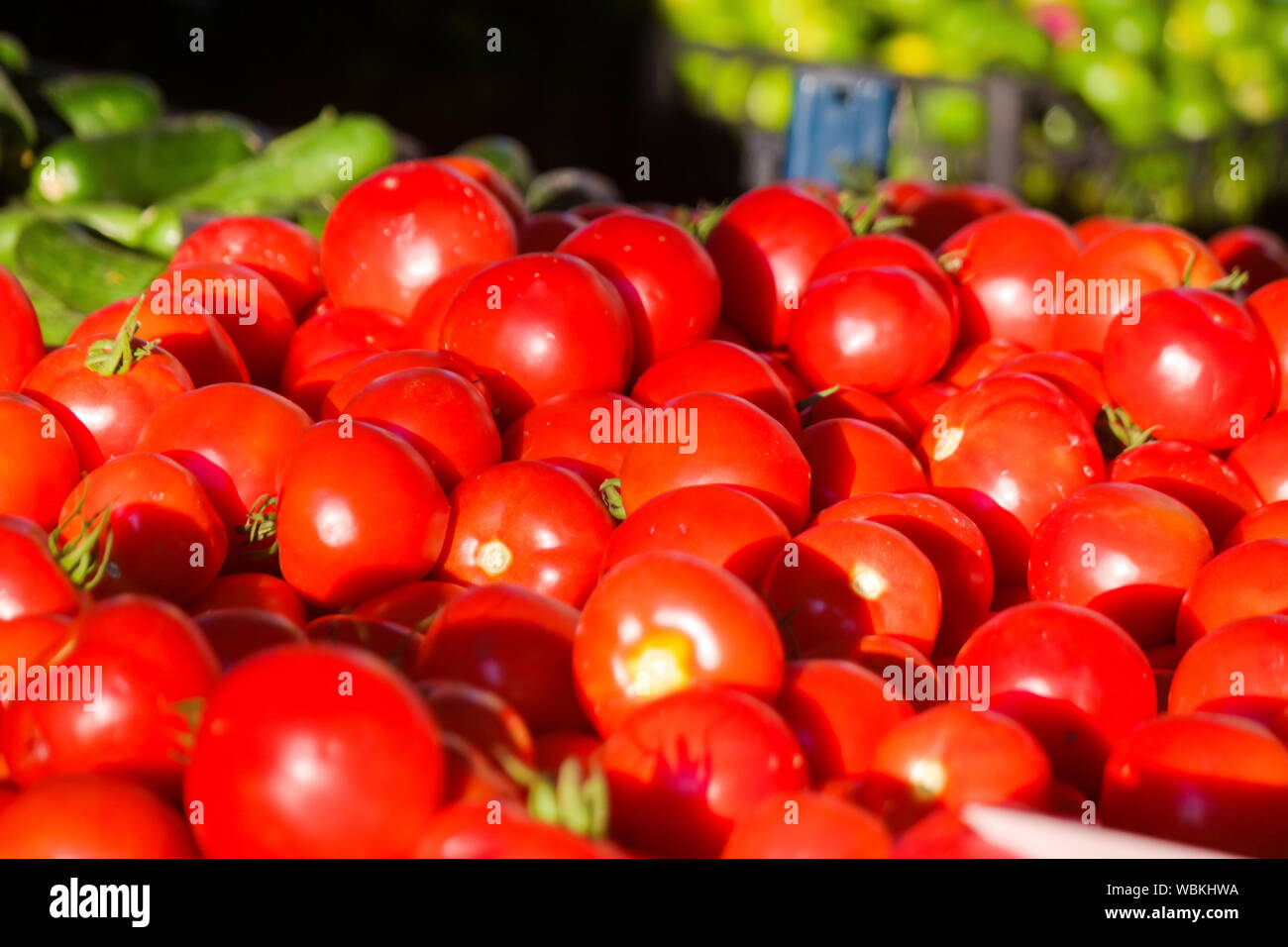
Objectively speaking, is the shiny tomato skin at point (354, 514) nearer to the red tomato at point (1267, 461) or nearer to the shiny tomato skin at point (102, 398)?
the shiny tomato skin at point (102, 398)

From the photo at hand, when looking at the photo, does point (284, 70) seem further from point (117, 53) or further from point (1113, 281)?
point (1113, 281)

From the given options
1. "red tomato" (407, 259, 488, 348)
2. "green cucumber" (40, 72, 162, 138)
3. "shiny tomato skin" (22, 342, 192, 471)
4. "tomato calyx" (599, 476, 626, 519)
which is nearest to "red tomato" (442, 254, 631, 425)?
"red tomato" (407, 259, 488, 348)

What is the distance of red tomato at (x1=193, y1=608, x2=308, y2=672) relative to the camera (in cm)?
123

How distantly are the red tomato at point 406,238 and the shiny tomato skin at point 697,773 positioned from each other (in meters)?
1.32

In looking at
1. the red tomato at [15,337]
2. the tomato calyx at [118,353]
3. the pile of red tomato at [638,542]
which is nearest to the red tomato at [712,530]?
the pile of red tomato at [638,542]

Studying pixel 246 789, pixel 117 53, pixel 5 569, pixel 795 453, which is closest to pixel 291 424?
pixel 5 569

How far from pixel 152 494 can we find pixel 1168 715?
3.72 ft

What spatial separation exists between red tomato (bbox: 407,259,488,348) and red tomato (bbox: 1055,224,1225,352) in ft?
3.55

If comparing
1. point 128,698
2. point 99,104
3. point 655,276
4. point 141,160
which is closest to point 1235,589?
point 655,276

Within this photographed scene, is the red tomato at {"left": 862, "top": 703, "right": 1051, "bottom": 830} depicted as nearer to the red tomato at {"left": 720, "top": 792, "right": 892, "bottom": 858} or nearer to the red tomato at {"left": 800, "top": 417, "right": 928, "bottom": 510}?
the red tomato at {"left": 720, "top": 792, "right": 892, "bottom": 858}

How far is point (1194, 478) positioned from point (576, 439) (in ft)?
3.00

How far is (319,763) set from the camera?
981 mm

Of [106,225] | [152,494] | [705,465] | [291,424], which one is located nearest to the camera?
[152,494]

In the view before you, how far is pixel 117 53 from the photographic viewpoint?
5828 millimetres
